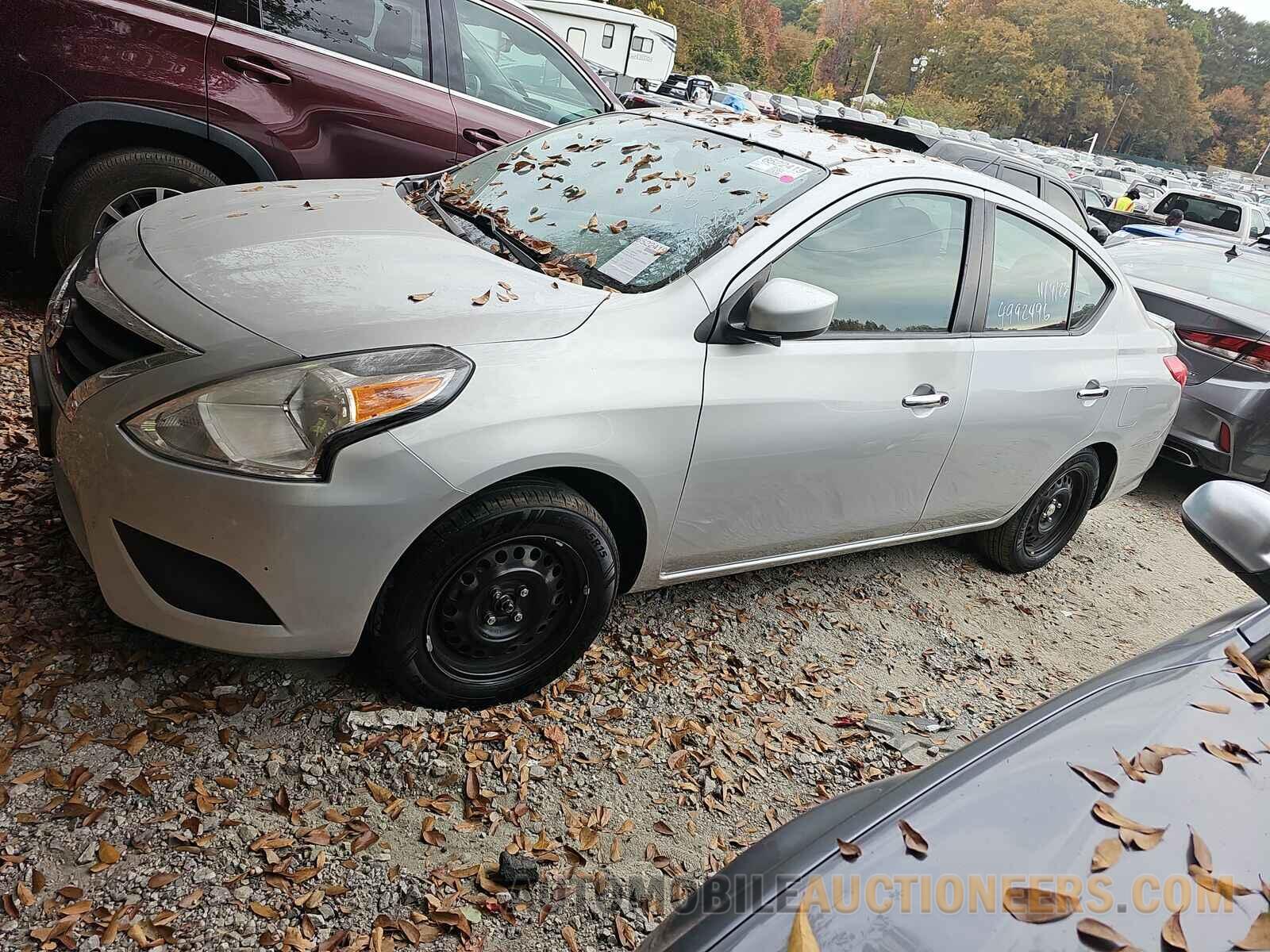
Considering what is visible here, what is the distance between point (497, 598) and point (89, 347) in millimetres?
1291

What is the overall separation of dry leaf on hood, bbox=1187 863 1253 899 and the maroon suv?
4559 mm

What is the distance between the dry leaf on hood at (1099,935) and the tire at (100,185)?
172 inches

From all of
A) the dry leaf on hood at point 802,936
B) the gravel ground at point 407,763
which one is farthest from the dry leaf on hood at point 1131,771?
the gravel ground at point 407,763

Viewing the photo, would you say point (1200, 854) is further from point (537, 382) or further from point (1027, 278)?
point (1027, 278)

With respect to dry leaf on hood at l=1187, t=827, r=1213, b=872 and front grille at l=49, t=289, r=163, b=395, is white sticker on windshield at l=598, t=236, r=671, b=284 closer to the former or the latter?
front grille at l=49, t=289, r=163, b=395

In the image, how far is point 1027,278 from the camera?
370cm

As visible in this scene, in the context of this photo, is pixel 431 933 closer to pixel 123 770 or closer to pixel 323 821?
pixel 323 821

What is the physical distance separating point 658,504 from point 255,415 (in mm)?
1168

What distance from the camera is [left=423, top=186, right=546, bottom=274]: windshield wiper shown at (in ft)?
9.57

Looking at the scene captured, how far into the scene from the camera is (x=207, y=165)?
173 inches

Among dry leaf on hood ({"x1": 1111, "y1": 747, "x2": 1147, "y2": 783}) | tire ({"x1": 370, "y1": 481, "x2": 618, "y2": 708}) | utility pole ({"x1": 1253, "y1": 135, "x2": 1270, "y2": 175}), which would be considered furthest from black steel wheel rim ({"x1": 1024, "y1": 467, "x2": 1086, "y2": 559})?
utility pole ({"x1": 1253, "y1": 135, "x2": 1270, "y2": 175})

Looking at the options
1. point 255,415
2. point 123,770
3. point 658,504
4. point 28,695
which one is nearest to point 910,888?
point 658,504

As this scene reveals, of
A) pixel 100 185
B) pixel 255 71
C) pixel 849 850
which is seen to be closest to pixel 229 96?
pixel 255 71

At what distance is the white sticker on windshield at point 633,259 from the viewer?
9.18 feet
